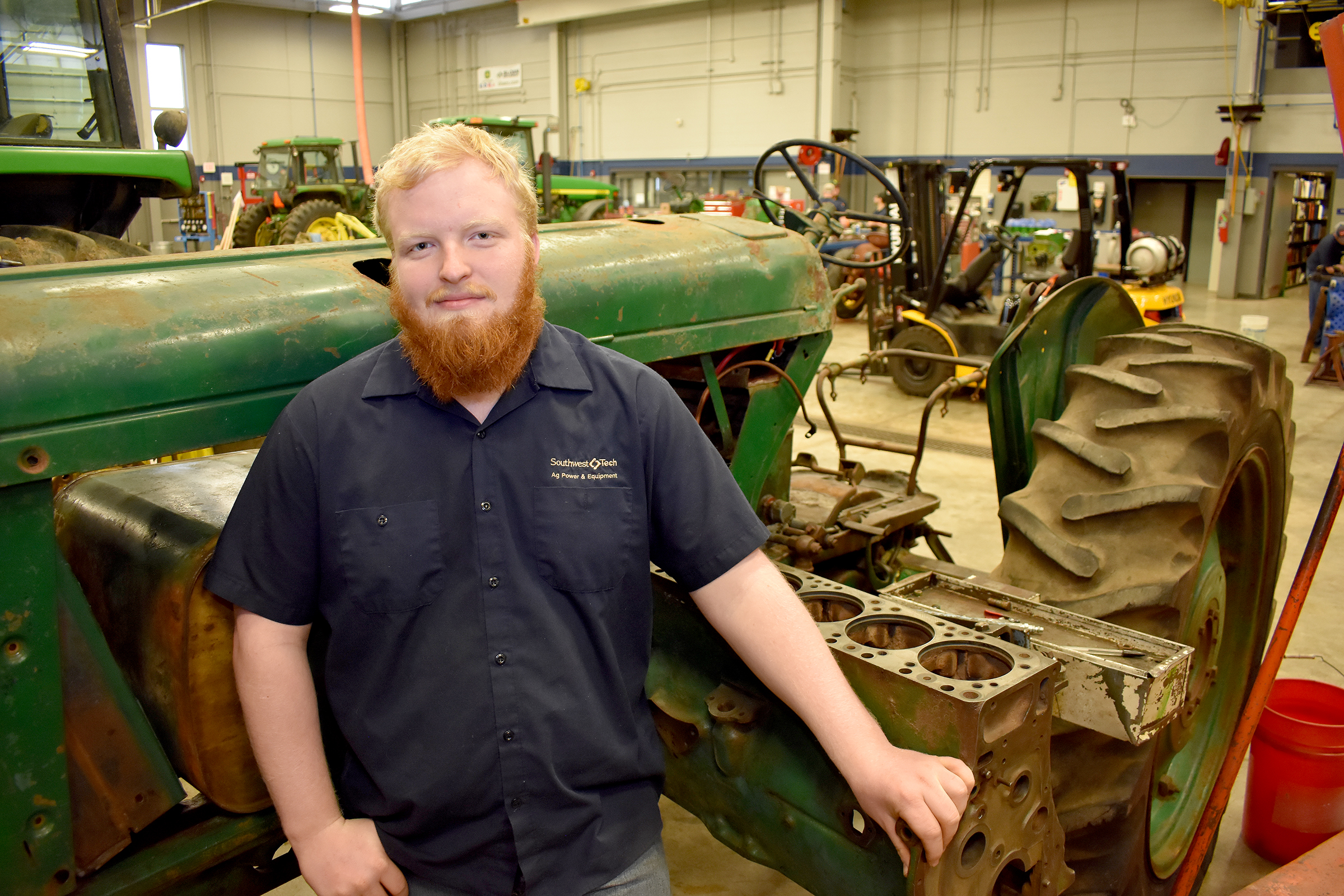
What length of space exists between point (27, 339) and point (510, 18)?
20.9 metres

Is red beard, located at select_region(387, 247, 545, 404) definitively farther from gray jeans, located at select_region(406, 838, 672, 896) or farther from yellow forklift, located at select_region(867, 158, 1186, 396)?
yellow forklift, located at select_region(867, 158, 1186, 396)

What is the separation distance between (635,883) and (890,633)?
0.56 m

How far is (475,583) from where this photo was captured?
1370 millimetres

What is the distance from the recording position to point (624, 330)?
2080 millimetres

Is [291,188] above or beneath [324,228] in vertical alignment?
above

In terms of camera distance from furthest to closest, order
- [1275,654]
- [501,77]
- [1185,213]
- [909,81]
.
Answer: [501,77] → [909,81] → [1185,213] → [1275,654]

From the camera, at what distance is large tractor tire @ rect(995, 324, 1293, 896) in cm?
213

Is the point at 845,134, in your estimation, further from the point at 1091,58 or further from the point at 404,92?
the point at 404,92

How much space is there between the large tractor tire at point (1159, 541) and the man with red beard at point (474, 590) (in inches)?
→ 37.5

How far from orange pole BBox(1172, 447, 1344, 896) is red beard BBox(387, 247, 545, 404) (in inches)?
62.2

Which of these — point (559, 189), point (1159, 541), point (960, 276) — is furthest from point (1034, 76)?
point (1159, 541)

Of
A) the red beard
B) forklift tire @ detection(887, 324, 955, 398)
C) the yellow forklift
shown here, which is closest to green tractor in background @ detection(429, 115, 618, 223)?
the yellow forklift

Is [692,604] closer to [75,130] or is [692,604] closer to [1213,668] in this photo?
[1213,668]

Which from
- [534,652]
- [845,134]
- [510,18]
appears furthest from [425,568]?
[510,18]
